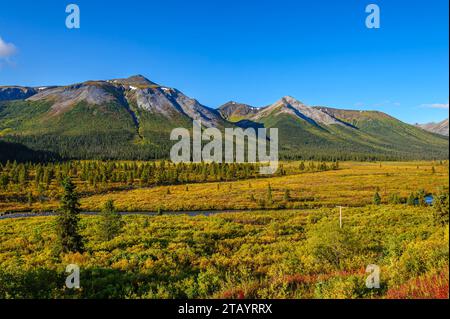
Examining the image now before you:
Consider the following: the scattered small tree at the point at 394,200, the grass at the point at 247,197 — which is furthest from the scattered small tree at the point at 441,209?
the scattered small tree at the point at 394,200

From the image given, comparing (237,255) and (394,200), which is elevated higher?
(237,255)

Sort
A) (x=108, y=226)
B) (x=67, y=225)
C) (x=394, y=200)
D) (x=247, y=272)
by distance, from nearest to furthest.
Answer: (x=247, y=272) < (x=67, y=225) < (x=108, y=226) < (x=394, y=200)

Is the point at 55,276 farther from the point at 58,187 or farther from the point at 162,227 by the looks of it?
the point at 58,187

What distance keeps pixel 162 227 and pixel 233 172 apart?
95325mm

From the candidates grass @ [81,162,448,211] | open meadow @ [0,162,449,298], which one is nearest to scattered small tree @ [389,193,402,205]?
open meadow @ [0,162,449,298]

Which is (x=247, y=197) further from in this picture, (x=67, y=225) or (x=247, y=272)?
(x=247, y=272)

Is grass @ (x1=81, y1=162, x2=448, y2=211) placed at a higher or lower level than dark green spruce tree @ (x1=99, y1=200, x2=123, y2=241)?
lower

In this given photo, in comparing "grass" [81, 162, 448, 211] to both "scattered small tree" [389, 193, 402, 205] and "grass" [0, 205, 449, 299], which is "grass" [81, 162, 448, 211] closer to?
"scattered small tree" [389, 193, 402, 205]

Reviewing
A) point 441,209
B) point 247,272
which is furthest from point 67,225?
point 441,209

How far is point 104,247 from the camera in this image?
26.2m

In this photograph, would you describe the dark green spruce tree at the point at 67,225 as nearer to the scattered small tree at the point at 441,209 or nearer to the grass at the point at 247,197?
the scattered small tree at the point at 441,209

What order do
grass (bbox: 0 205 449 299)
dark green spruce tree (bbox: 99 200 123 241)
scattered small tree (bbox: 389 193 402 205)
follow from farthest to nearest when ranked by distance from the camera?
1. scattered small tree (bbox: 389 193 402 205)
2. dark green spruce tree (bbox: 99 200 123 241)
3. grass (bbox: 0 205 449 299)

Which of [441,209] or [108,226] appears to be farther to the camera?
[108,226]
